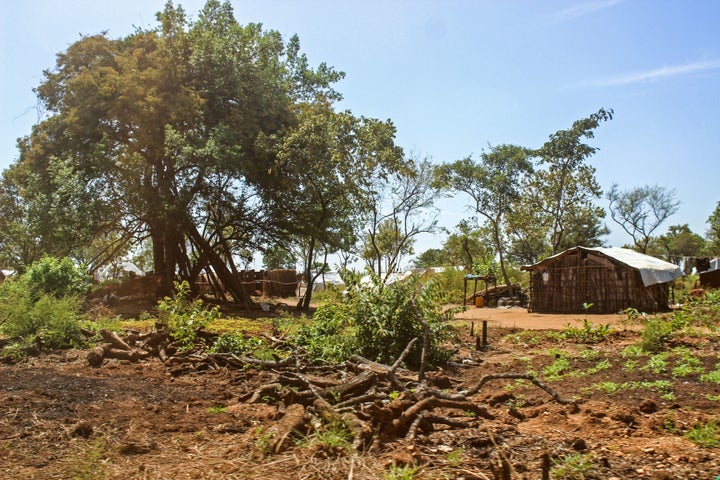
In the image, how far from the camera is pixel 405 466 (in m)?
3.62

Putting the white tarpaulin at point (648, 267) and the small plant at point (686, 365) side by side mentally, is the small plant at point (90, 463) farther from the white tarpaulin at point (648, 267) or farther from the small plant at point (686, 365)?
the white tarpaulin at point (648, 267)

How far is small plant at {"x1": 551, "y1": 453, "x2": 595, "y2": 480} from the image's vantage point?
11.9ft

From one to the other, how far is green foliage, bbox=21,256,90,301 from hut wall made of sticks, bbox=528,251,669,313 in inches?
621

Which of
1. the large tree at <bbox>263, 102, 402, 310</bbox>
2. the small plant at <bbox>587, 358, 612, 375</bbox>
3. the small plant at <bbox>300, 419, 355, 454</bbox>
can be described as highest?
the large tree at <bbox>263, 102, 402, 310</bbox>

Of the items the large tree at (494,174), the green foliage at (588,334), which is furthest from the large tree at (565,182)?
the green foliage at (588,334)

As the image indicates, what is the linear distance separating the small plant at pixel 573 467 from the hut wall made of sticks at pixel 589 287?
697 inches

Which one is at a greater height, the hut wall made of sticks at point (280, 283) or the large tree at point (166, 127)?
the large tree at point (166, 127)

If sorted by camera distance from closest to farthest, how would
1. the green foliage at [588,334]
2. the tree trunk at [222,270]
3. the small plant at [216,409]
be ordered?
the small plant at [216,409]
the green foliage at [588,334]
the tree trunk at [222,270]

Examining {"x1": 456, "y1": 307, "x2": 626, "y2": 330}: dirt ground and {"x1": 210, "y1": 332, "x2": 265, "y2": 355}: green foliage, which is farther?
{"x1": 456, "y1": 307, "x2": 626, "y2": 330}: dirt ground

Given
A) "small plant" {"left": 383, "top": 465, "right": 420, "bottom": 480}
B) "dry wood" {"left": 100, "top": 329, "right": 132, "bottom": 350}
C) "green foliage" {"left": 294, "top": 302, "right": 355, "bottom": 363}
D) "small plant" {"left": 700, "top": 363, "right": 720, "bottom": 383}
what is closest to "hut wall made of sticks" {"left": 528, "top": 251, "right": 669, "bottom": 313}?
"green foliage" {"left": 294, "top": 302, "right": 355, "bottom": 363}

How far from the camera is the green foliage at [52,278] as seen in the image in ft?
48.5

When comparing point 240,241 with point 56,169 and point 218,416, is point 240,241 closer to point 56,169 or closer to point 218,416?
point 56,169

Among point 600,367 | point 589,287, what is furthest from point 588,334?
point 589,287

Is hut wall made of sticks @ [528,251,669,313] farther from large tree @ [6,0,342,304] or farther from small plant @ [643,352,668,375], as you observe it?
small plant @ [643,352,668,375]
